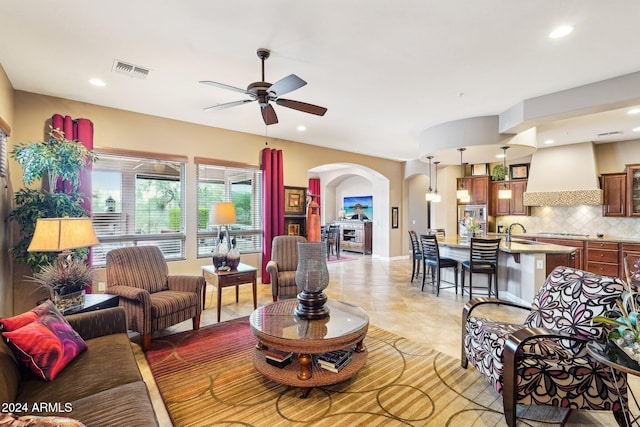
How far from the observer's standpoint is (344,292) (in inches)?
207

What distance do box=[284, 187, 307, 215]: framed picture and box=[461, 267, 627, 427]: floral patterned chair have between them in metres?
4.50

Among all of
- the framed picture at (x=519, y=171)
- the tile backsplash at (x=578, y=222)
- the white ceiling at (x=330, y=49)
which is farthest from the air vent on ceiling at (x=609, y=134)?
the framed picture at (x=519, y=171)

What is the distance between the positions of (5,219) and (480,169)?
943 centimetres

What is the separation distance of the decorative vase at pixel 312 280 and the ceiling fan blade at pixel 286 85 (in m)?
1.38

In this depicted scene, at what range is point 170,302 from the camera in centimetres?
313

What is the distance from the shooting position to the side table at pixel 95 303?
8.18 feet

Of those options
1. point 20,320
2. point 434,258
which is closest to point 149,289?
point 20,320

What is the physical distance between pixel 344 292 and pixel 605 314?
12.1 ft

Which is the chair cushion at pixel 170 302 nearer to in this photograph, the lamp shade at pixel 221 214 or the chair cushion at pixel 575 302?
the lamp shade at pixel 221 214

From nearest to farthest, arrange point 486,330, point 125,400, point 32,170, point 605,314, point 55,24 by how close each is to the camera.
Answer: point 125,400 → point 605,314 → point 486,330 → point 55,24 → point 32,170

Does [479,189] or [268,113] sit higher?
[268,113]

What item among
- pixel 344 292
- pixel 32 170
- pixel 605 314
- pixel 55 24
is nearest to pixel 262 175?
pixel 344 292

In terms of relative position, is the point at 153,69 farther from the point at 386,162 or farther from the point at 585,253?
the point at 585,253

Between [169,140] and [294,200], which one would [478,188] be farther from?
[169,140]
